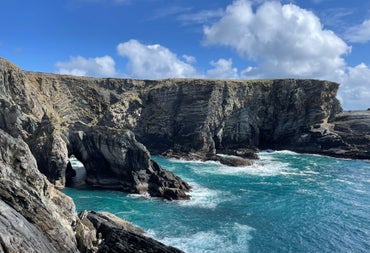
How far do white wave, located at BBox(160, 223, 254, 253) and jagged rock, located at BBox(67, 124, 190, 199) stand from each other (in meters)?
17.7

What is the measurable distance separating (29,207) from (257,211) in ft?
118

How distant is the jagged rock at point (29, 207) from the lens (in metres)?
19.3

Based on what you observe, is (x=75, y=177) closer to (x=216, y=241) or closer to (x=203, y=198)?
(x=203, y=198)

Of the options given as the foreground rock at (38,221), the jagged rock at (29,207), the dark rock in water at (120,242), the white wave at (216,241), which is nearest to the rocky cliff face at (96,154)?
the white wave at (216,241)

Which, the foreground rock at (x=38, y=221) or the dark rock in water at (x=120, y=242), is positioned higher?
the foreground rock at (x=38, y=221)

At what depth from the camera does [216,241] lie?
130ft

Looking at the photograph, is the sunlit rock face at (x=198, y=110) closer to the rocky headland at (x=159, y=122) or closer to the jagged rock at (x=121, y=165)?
the rocky headland at (x=159, y=122)

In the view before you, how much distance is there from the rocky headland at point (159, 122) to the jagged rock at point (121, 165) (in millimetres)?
173

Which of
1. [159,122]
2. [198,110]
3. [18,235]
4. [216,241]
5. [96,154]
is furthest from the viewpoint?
[159,122]

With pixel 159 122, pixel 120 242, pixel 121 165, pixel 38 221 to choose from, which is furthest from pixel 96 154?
pixel 159 122

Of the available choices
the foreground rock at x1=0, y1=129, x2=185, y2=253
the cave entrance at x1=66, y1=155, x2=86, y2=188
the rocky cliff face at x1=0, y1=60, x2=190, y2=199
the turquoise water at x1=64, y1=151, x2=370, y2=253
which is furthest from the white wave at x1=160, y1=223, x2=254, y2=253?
the cave entrance at x1=66, y1=155, x2=86, y2=188

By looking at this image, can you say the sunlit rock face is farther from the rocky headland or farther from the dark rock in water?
the dark rock in water

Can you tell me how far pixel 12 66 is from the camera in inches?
3637

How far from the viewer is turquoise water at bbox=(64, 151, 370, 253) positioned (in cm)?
4012
